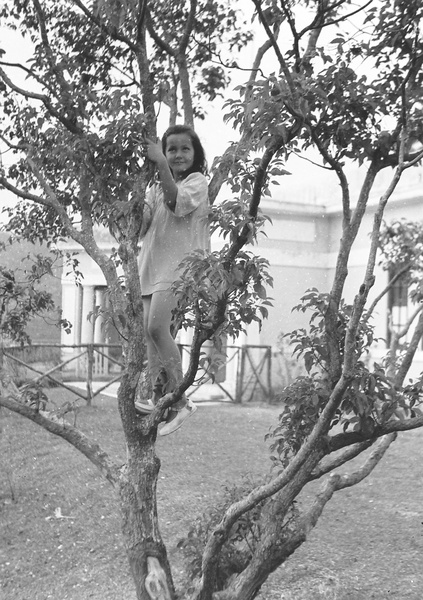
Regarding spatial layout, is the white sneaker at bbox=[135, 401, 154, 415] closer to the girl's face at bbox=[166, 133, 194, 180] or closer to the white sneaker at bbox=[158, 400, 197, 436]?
the white sneaker at bbox=[158, 400, 197, 436]

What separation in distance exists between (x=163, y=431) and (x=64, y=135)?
138cm

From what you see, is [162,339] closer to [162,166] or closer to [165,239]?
[165,239]

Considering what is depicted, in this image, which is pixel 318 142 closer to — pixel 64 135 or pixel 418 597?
pixel 64 135

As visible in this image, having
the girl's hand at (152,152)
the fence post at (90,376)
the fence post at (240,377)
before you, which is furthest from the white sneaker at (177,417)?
the fence post at (240,377)

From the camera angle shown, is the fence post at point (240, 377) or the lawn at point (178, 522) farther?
the fence post at point (240, 377)

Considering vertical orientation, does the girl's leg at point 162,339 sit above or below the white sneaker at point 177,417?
above

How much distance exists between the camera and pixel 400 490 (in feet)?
22.0

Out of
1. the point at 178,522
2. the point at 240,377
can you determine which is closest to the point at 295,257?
the point at 240,377

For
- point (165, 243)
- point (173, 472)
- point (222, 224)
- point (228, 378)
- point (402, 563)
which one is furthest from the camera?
point (228, 378)

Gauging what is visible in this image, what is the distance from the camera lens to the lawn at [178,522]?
4645 mm

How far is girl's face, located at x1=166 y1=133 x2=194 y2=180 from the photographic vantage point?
3.48 metres

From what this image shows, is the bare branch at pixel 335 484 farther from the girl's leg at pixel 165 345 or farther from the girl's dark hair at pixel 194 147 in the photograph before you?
the girl's dark hair at pixel 194 147

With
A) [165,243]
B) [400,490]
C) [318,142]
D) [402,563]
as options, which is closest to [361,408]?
[318,142]

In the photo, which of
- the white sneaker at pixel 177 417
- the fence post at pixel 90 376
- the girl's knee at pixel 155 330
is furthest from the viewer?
the fence post at pixel 90 376
